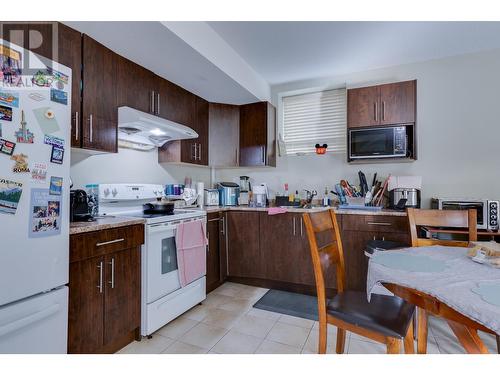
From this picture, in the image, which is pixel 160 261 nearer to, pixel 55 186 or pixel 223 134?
pixel 55 186

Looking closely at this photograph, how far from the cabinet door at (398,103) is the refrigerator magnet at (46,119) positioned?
8.88ft

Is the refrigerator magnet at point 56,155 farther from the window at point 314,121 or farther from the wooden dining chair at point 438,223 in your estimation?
the window at point 314,121

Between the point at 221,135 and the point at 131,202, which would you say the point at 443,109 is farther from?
the point at 131,202

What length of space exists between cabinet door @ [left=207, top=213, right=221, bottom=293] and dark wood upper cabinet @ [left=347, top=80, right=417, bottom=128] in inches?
70.4

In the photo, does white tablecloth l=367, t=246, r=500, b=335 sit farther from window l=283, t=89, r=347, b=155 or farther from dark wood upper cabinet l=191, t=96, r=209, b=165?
dark wood upper cabinet l=191, t=96, r=209, b=165

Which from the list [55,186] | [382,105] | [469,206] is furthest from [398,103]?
[55,186]

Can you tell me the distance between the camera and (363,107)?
Result: 8.96 ft

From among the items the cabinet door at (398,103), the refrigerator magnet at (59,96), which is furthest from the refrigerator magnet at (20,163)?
the cabinet door at (398,103)

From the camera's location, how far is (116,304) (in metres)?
1.70

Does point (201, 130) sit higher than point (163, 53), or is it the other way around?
point (163, 53)

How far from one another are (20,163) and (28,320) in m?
0.71

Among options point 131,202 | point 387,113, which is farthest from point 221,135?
point 387,113

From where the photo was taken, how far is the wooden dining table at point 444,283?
29.5 inches

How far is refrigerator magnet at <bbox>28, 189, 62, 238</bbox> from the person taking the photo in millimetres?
1193
